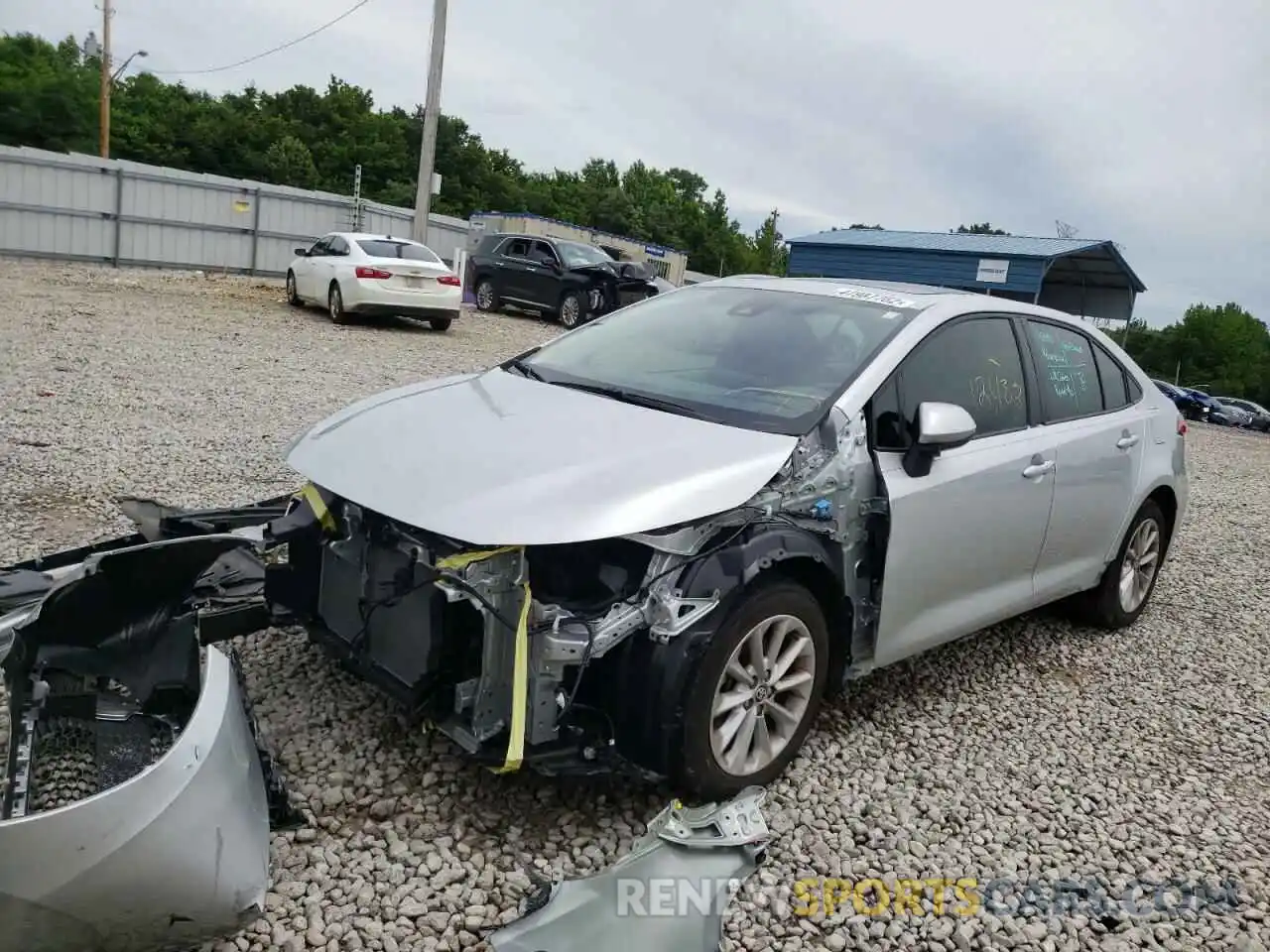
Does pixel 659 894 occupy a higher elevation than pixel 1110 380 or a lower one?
lower

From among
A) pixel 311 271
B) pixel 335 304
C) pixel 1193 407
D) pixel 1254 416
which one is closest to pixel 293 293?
pixel 311 271

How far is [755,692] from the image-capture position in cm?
305

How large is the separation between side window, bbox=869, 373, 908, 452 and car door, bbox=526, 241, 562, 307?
15.7 m

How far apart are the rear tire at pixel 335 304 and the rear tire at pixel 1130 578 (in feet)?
39.3

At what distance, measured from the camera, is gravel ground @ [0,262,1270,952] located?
270cm

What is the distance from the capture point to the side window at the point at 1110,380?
15.7 ft

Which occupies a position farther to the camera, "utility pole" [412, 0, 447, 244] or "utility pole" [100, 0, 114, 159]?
"utility pole" [100, 0, 114, 159]

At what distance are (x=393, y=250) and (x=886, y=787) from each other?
1338 centimetres

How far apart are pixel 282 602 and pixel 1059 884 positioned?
258 centimetres

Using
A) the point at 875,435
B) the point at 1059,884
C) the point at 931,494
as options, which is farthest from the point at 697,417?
the point at 1059,884

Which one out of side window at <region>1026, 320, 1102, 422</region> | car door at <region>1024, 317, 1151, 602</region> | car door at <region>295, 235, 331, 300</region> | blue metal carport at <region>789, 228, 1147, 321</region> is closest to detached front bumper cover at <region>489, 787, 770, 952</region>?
car door at <region>1024, 317, 1151, 602</region>

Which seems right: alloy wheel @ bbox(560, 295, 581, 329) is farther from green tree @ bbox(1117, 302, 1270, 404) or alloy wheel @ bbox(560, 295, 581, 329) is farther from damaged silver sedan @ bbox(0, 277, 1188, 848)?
green tree @ bbox(1117, 302, 1270, 404)

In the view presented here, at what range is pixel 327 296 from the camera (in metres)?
15.1

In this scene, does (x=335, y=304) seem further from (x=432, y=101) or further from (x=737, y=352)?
(x=737, y=352)
